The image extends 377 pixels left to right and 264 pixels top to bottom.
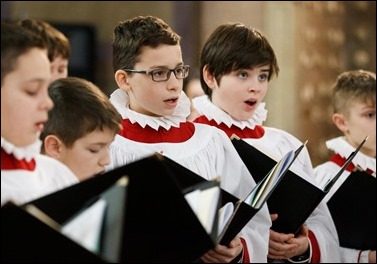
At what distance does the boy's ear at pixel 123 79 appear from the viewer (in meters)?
3.63

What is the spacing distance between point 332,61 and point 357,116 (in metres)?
4.57

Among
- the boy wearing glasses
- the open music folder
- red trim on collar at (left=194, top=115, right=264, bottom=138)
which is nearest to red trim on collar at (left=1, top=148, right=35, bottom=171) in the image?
the boy wearing glasses

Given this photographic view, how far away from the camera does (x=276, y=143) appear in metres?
4.29

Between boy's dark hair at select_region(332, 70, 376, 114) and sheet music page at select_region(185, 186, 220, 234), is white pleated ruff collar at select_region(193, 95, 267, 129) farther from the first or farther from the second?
sheet music page at select_region(185, 186, 220, 234)

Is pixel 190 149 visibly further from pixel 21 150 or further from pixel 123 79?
pixel 21 150

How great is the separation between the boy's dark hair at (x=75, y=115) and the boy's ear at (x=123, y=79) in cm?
59

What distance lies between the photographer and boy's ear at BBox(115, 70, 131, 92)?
3.63 m

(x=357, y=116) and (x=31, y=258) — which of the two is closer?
(x=31, y=258)

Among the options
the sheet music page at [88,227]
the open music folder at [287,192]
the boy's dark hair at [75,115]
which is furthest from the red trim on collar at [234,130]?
the sheet music page at [88,227]

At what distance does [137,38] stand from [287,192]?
2.50ft

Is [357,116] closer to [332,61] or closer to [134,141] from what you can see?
[134,141]

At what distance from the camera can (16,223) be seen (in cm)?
232

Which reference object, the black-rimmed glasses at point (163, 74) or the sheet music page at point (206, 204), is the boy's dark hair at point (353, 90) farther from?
the sheet music page at point (206, 204)

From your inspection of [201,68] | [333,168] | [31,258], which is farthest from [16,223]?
[333,168]
